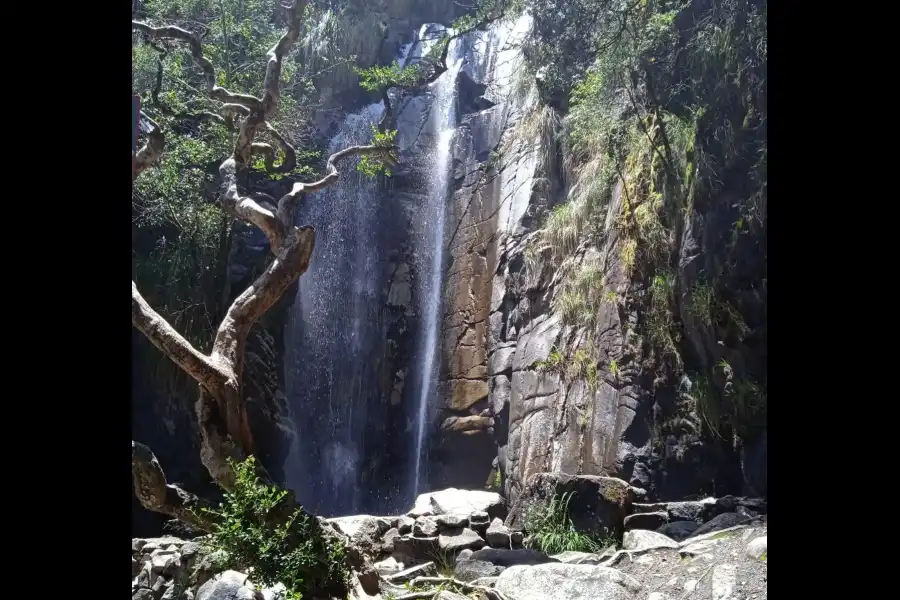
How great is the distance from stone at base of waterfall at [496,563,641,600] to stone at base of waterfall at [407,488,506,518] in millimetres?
2542

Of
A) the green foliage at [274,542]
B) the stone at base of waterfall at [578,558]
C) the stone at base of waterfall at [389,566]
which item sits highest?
the green foliage at [274,542]

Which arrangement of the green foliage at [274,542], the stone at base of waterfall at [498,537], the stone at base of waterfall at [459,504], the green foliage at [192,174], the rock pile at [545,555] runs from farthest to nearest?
the green foliage at [192,174], the stone at base of waterfall at [459,504], the stone at base of waterfall at [498,537], the rock pile at [545,555], the green foliage at [274,542]

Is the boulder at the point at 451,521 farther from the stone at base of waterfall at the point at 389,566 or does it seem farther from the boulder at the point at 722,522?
the boulder at the point at 722,522

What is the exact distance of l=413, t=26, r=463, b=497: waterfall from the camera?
1104 cm

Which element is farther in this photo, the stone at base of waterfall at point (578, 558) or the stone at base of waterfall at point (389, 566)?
the stone at base of waterfall at point (389, 566)

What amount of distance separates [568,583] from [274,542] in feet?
6.77

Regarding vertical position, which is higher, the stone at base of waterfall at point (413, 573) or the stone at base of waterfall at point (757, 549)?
the stone at base of waterfall at point (757, 549)

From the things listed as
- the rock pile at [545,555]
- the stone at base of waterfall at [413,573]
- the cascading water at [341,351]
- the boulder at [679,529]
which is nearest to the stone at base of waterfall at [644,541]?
the rock pile at [545,555]

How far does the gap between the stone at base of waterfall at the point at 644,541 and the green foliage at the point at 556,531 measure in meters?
0.39

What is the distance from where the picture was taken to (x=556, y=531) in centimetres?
698

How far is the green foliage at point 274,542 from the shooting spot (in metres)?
4.56
